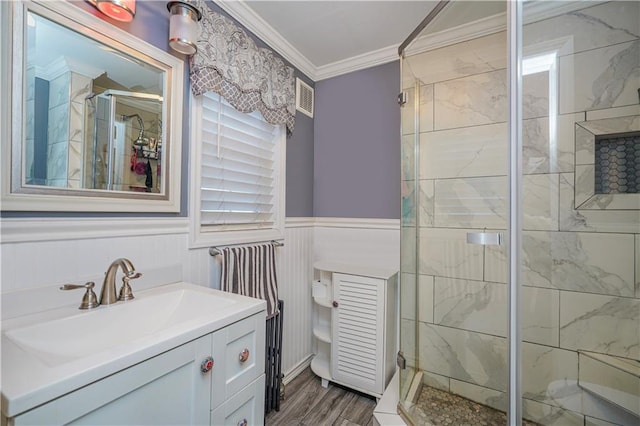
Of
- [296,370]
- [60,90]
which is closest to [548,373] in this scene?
[296,370]

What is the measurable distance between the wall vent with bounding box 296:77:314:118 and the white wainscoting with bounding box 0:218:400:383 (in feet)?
2.97

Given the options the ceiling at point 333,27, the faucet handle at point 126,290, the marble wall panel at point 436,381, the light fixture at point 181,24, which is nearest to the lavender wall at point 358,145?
the ceiling at point 333,27

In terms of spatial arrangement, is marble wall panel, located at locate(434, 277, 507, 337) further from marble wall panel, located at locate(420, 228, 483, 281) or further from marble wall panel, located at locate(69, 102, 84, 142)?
marble wall panel, located at locate(69, 102, 84, 142)

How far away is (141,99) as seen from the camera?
1203 millimetres

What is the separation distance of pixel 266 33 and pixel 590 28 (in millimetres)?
1816

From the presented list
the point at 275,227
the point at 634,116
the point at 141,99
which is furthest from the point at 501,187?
the point at 141,99

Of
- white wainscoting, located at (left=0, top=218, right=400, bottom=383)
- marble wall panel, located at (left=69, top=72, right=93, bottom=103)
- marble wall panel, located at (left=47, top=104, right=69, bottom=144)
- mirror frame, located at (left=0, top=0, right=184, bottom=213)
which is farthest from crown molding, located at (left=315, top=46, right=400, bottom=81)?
marble wall panel, located at (left=47, top=104, right=69, bottom=144)

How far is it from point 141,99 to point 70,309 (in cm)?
85

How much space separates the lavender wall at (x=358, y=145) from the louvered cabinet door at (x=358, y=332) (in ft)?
1.85

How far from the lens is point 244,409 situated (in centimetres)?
104

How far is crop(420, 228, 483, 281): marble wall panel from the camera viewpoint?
1772 mm

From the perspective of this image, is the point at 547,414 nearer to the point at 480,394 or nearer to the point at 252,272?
the point at 480,394

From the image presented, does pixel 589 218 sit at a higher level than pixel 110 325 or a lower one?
higher

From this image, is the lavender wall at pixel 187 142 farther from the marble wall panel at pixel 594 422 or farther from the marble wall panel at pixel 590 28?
the marble wall panel at pixel 594 422
